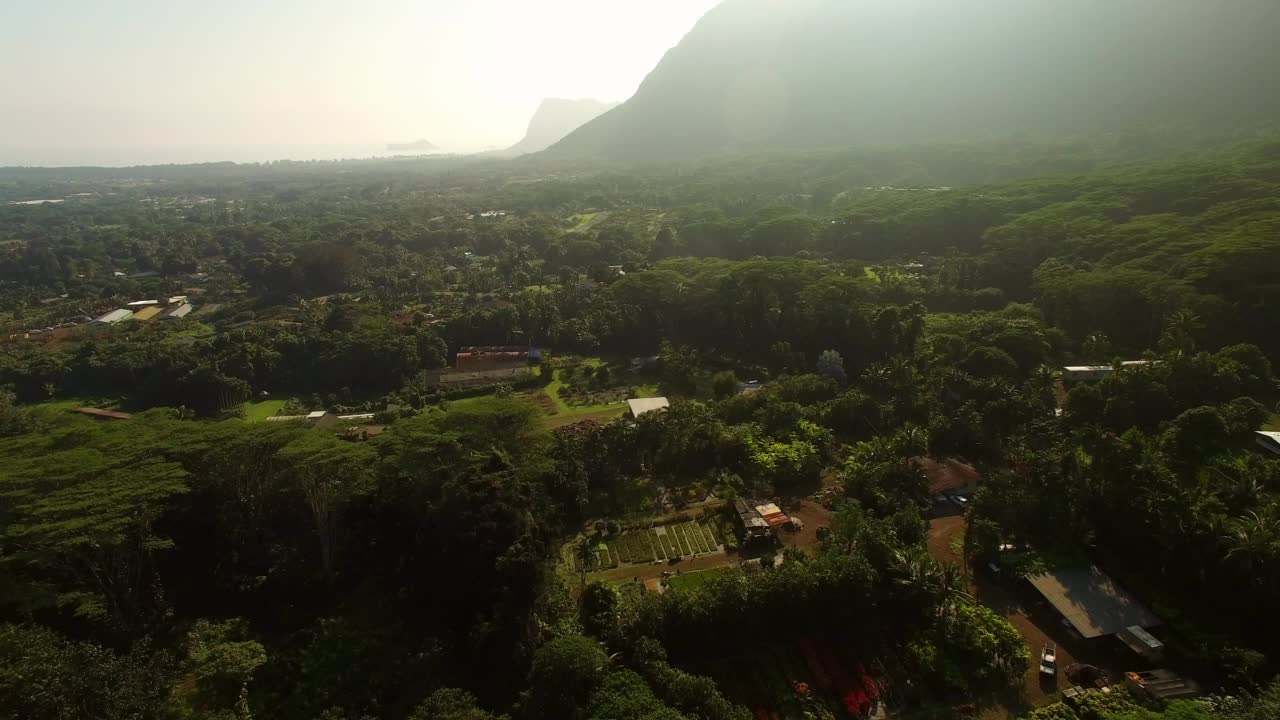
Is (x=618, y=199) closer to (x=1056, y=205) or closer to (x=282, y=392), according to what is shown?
(x=1056, y=205)

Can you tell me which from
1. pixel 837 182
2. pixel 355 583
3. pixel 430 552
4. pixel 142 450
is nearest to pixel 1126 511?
pixel 430 552

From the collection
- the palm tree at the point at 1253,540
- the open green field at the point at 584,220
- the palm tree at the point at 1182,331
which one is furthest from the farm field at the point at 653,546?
the open green field at the point at 584,220

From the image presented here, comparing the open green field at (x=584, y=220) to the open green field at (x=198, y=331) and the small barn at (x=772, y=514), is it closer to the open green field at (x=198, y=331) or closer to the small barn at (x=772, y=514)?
the open green field at (x=198, y=331)

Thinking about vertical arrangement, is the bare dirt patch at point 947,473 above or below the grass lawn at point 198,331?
below

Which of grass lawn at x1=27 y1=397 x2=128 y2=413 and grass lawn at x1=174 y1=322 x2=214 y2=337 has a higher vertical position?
grass lawn at x1=174 y1=322 x2=214 y2=337

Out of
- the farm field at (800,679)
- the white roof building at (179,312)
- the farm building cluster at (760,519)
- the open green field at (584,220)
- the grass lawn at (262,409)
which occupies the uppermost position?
the open green field at (584,220)

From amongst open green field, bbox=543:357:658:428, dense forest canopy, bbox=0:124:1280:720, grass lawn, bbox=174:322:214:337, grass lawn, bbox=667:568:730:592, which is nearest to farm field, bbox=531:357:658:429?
open green field, bbox=543:357:658:428

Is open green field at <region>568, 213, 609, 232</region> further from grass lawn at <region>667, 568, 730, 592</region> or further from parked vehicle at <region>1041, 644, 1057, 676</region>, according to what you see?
parked vehicle at <region>1041, 644, 1057, 676</region>
